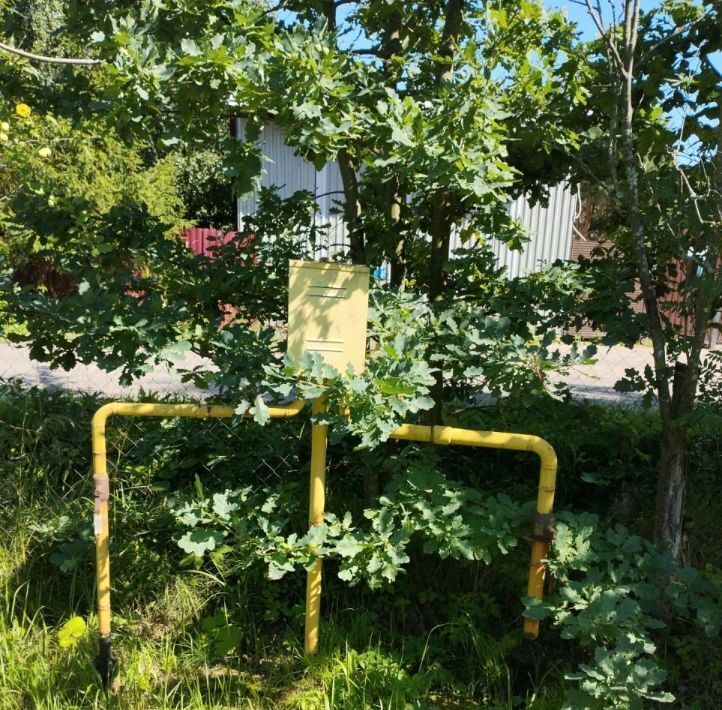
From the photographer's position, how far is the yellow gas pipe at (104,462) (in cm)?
214

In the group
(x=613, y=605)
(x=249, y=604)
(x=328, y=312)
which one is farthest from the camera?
(x=249, y=604)

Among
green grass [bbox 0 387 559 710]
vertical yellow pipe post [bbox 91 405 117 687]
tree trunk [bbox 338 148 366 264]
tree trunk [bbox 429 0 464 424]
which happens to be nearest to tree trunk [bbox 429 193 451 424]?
tree trunk [bbox 429 0 464 424]

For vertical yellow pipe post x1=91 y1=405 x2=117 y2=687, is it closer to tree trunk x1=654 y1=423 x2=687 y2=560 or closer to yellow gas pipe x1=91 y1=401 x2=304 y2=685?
yellow gas pipe x1=91 y1=401 x2=304 y2=685

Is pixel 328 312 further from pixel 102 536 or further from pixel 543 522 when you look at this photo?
pixel 102 536

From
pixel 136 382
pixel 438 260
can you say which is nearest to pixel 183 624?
pixel 438 260

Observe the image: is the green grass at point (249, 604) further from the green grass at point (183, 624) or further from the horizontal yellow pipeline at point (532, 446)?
the horizontal yellow pipeline at point (532, 446)

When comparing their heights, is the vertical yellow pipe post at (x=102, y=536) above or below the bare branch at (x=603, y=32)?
below

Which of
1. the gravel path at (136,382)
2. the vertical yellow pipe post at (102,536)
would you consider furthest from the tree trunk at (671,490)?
the gravel path at (136,382)

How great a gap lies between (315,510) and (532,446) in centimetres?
71

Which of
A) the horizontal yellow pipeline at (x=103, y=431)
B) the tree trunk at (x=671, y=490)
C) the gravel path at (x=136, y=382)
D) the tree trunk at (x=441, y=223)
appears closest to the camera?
the horizontal yellow pipeline at (x=103, y=431)

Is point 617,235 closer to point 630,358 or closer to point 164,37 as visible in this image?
point 164,37

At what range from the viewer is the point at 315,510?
2.18 meters

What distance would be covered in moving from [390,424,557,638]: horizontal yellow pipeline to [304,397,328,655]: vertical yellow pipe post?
24 centimetres

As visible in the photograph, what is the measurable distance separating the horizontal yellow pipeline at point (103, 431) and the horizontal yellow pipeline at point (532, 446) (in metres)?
0.39
